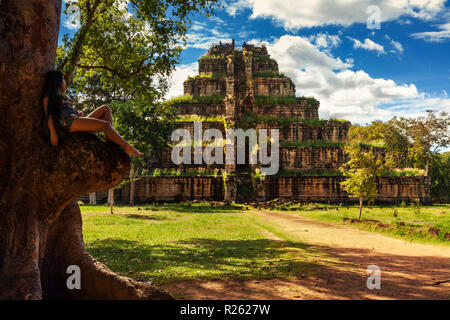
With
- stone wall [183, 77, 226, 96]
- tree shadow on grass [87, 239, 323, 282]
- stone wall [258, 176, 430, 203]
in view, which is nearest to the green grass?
tree shadow on grass [87, 239, 323, 282]

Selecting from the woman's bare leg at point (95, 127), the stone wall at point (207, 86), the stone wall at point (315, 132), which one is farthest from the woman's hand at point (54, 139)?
the stone wall at point (207, 86)

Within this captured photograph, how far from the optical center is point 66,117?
12.5 feet

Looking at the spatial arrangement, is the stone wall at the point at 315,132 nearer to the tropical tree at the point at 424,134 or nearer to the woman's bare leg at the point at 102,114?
the tropical tree at the point at 424,134

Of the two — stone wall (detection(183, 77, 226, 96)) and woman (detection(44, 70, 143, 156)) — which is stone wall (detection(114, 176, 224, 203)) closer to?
stone wall (detection(183, 77, 226, 96))

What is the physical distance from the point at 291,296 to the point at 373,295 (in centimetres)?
169

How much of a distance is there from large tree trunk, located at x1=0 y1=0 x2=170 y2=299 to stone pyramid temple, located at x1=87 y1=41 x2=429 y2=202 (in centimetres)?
2869

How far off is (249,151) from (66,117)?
34.1 metres

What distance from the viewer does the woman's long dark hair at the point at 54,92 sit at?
3916mm

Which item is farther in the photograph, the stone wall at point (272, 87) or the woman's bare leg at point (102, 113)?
the stone wall at point (272, 87)

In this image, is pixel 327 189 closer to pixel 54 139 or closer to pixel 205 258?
pixel 205 258

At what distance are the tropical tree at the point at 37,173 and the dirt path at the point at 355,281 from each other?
2255mm

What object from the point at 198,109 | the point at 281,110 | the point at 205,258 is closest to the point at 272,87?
the point at 281,110

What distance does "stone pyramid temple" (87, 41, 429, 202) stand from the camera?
34250 mm

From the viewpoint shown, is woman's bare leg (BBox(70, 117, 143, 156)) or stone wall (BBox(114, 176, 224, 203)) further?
stone wall (BBox(114, 176, 224, 203))
